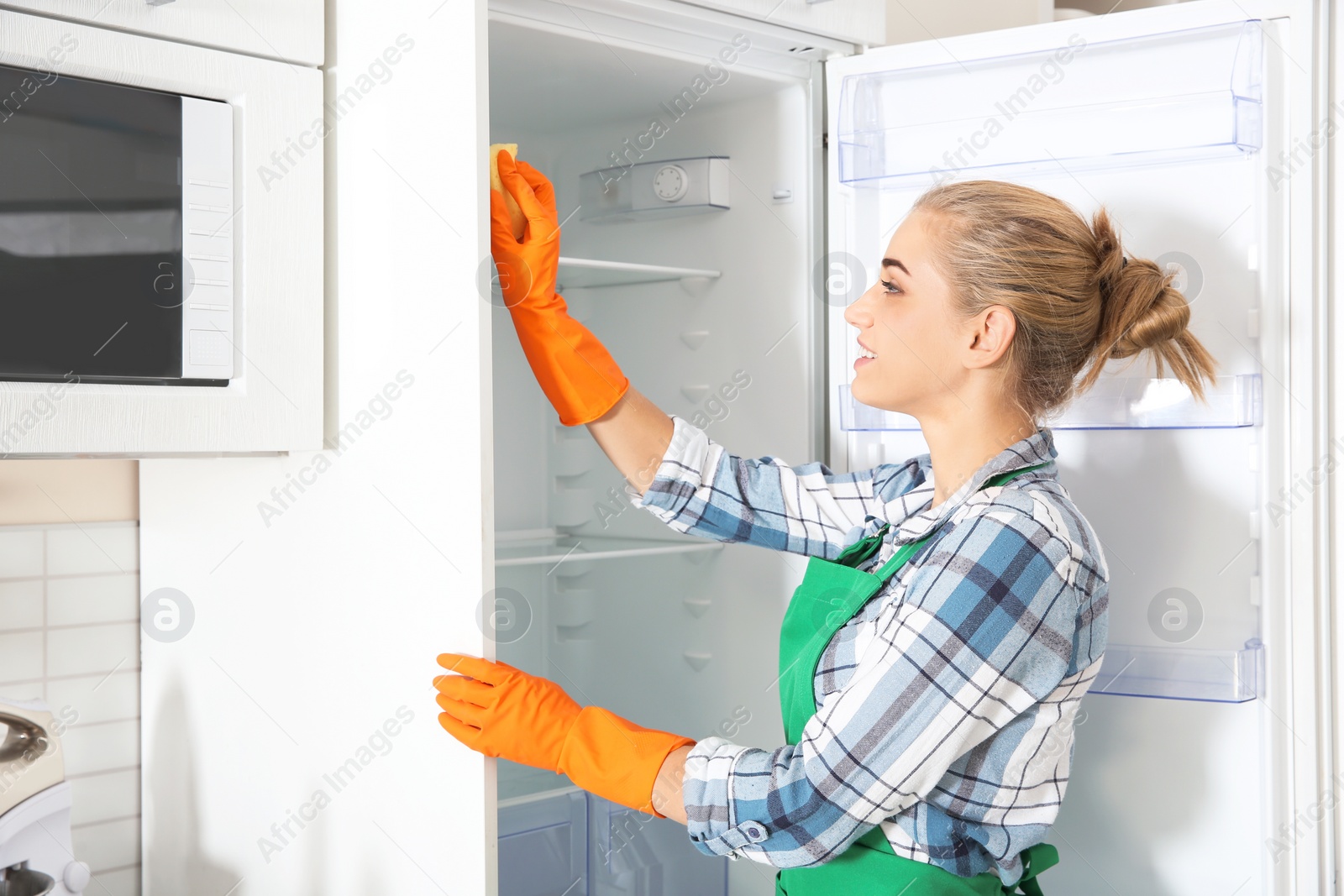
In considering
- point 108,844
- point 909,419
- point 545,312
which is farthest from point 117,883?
point 909,419

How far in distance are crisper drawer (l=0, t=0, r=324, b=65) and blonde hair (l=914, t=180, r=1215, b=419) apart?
0.66 m

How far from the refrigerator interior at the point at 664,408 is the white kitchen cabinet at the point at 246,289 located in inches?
→ 11.1

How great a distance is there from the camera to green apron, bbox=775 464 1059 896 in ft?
3.38

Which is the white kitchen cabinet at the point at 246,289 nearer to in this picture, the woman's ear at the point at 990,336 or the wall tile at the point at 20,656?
the wall tile at the point at 20,656

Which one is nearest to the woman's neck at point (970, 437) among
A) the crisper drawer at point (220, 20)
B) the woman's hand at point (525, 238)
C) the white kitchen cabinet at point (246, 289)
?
the woman's hand at point (525, 238)

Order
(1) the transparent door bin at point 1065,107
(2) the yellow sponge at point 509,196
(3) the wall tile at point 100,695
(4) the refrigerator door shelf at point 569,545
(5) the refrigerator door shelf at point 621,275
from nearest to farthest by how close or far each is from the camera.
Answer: (2) the yellow sponge at point 509,196 → (1) the transparent door bin at point 1065,107 → (3) the wall tile at point 100,695 → (5) the refrigerator door shelf at point 621,275 → (4) the refrigerator door shelf at point 569,545

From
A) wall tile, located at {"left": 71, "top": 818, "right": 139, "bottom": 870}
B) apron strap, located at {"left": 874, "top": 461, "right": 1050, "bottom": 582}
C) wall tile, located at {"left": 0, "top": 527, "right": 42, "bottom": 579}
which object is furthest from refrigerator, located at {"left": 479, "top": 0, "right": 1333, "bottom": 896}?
wall tile, located at {"left": 0, "top": 527, "right": 42, "bottom": 579}

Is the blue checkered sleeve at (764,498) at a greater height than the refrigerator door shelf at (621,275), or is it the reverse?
the refrigerator door shelf at (621,275)

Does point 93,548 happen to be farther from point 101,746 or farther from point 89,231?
point 89,231

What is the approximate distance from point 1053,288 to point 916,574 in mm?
321

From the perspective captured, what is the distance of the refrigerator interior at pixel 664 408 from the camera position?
56.7 inches

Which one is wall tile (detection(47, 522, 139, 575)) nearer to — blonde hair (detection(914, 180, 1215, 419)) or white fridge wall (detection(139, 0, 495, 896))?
white fridge wall (detection(139, 0, 495, 896))

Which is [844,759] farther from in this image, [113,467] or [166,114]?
[113,467]

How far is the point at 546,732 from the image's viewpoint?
1040 mm
